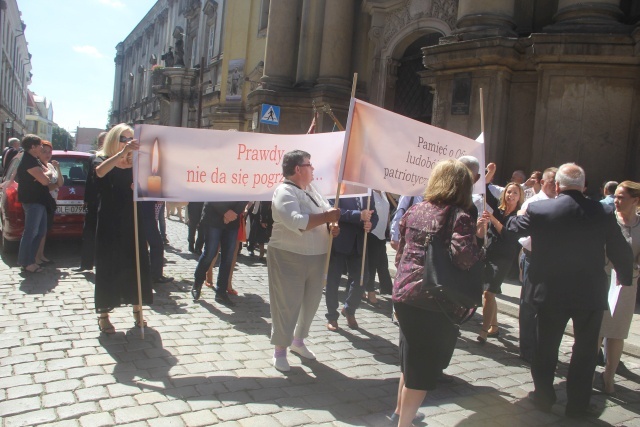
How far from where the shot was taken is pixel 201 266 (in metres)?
7.04

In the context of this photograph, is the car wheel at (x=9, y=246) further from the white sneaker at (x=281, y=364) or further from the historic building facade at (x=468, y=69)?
the historic building facade at (x=468, y=69)

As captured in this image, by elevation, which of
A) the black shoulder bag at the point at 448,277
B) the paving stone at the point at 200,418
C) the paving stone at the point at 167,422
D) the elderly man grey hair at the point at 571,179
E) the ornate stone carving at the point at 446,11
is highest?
the ornate stone carving at the point at 446,11

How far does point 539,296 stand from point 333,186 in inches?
81.6

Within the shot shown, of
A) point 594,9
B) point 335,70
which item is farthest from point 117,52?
point 594,9

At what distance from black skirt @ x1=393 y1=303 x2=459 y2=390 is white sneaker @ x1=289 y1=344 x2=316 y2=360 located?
1614 millimetres

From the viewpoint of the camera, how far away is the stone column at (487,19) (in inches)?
417

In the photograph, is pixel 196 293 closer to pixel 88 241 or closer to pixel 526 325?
pixel 88 241

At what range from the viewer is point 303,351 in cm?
507

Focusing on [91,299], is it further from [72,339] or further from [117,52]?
[117,52]

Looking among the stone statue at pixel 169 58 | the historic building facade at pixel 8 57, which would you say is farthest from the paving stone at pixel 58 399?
the historic building facade at pixel 8 57

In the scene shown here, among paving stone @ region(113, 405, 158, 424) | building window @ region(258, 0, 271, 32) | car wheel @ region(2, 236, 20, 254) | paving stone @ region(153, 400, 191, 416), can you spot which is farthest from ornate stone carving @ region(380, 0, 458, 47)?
paving stone @ region(113, 405, 158, 424)

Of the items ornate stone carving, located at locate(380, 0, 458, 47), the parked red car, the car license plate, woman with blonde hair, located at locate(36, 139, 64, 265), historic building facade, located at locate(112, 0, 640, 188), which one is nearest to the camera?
woman with blonde hair, located at locate(36, 139, 64, 265)

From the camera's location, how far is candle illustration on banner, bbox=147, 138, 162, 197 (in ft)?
16.3

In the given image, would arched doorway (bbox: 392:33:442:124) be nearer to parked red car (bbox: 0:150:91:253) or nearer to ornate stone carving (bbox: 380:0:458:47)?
ornate stone carving (bbox: 380:0:458:47)
